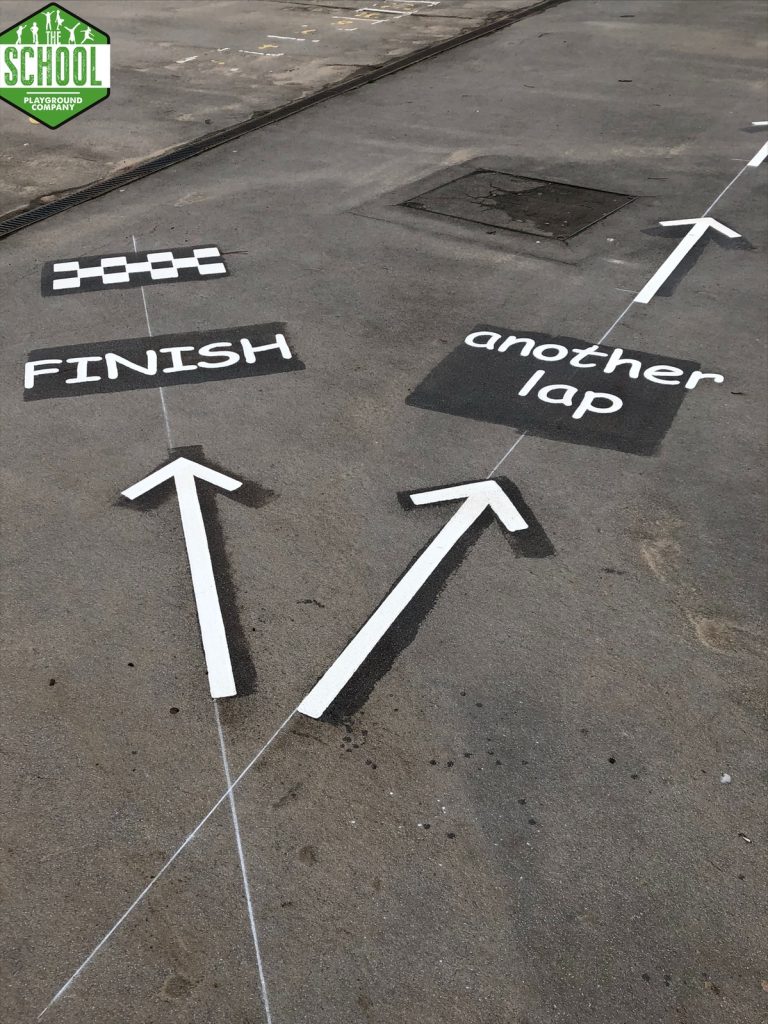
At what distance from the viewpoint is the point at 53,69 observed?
17.5 metres

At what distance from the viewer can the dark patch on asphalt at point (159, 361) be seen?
8797 mm

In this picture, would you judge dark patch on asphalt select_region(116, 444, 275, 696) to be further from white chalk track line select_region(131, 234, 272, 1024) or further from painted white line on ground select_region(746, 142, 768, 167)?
painted white line on ground select_region(746, 142, 768, 167)

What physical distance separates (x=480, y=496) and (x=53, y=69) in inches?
567

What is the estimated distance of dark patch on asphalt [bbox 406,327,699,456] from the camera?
7.98m

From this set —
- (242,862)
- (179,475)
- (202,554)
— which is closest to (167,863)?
(242,862)

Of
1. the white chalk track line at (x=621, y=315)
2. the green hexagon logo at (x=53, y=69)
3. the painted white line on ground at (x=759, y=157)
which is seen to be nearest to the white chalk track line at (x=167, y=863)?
the white chalk track line at (x=621, y=315)

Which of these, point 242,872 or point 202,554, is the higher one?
point 242,872

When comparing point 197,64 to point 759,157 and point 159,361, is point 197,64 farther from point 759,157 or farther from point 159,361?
point 159,361

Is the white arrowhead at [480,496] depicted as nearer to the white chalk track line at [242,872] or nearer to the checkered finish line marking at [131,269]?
the white chalk track line at [242,872]

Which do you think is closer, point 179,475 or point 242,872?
point 242,872

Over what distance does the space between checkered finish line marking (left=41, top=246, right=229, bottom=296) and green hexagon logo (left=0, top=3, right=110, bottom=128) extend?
6.01 meters

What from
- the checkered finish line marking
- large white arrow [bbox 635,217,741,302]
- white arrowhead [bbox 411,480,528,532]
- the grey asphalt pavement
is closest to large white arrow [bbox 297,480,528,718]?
white arrowhead [bbox 411,480,528,532]

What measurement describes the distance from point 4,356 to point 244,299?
245cm

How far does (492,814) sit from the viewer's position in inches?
195
